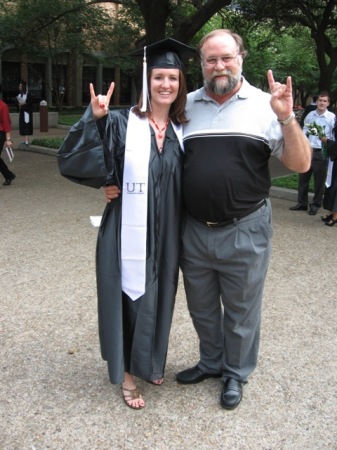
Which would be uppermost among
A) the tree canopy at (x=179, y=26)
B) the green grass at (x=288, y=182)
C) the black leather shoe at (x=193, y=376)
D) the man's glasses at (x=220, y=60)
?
the tree canopy at (x=179, y=26)

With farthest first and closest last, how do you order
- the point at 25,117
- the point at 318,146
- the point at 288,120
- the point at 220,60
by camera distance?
the point at 25,117 < the point at 318,146 < the point at 220,60 < the point at 288,120

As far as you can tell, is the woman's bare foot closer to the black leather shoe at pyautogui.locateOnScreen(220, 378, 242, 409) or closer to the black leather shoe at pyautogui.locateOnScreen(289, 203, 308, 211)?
the black leather shoe at pyautogui.locateOnScreen(220, 378, 242, 409)

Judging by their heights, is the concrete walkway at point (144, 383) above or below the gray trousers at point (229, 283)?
below

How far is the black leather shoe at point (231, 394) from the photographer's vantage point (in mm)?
2799

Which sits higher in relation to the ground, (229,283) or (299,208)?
(229,283)

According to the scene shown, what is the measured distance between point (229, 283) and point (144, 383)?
2.92 feet

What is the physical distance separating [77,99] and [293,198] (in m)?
23.1

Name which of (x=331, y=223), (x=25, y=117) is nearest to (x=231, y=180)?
(x=331, y=223)

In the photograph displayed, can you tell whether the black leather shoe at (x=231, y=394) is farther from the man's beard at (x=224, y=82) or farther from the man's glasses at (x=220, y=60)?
the man's glasses at (x=220, y=60)

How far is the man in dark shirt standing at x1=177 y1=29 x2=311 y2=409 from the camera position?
2.44m

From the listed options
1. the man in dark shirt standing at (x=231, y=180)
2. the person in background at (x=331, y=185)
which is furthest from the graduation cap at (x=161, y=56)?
the person in background at (x=331, y=185)

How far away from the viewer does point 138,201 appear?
2504mm

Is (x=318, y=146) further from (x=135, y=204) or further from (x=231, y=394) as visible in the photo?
(x=135, y=204)

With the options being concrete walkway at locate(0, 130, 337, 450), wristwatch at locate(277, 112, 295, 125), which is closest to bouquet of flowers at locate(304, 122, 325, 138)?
concrete walkway at locate(0, 130, 337, 450)
